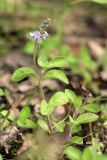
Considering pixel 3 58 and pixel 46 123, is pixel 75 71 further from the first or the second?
pixel 46 123

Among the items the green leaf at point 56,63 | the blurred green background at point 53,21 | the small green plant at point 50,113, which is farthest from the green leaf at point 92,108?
the blurred green background at point 53,21

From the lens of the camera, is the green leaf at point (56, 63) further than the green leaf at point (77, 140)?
Yes

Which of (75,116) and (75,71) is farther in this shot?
(75,71)

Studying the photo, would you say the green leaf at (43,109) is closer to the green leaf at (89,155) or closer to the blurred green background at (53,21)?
the green leaf at (89,155)

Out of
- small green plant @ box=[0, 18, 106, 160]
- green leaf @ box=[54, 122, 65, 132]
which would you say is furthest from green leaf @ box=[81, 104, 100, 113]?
green leaf @ box=[54, 122, 65, 132]

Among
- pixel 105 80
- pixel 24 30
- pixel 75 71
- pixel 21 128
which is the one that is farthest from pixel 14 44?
pixel 21 128

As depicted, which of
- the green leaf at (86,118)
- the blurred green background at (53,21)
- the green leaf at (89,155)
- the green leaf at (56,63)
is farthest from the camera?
the blurred green background at (53,21)

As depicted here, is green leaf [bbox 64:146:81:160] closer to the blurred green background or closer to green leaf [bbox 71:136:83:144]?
green leaf [bbox 71:136:83:144]

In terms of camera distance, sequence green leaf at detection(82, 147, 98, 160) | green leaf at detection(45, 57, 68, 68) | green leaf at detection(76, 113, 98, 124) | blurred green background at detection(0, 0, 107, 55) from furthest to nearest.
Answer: blurred green background at detection(0, 0, 107, 55), green leaf at detection(45, 57, 68, 68), green leaf at detection(76, 113, 98, 124), green leaf at detection(82, 147, 98, 160)
